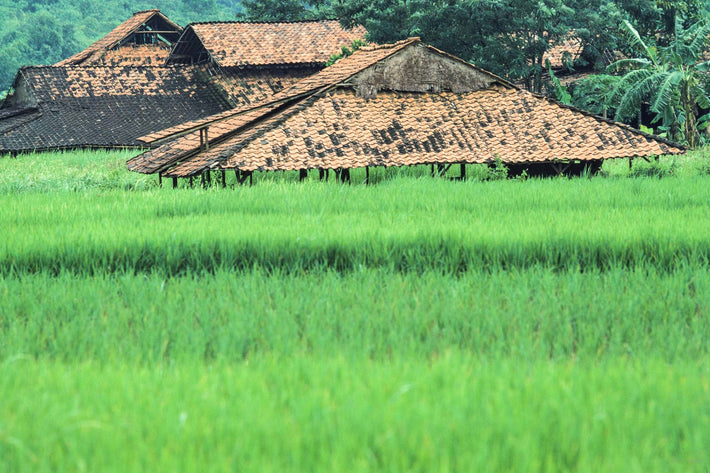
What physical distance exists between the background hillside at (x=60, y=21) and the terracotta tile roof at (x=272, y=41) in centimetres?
1213

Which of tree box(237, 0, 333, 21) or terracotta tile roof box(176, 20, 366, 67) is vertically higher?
tree box(237, 0, 333, 21)

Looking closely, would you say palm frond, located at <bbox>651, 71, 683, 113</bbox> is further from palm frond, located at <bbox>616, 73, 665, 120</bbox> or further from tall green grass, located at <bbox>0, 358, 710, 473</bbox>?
tall green grass, located at <bbox>0, 358, 710, 473</bbox>

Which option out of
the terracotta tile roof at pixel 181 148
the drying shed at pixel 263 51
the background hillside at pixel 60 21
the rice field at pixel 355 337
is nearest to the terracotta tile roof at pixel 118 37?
the drying shed at pixel 263 51

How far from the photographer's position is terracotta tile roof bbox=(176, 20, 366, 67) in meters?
28.2

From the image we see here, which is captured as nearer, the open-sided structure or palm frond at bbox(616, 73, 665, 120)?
palm frond at bbox(616, 73, 665, 120)

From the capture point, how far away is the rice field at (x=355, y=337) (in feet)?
7.61

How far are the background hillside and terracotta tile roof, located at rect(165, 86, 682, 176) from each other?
26763 millimetres

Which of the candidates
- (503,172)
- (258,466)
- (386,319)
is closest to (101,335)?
(386,319)

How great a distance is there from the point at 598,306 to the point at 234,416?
2.50 meters

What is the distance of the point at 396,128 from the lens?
51.6 feet

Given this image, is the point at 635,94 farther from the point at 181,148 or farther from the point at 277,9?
the point at 277,9

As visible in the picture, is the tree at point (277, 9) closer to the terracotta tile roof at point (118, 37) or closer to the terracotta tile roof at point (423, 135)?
the terracotta tile roof at point (118, 37)

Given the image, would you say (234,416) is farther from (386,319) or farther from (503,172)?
(503,172)

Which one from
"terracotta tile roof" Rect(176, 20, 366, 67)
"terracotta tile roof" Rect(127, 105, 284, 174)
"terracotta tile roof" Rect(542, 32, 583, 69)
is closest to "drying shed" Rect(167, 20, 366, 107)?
"terracotta tile roof" Rect(176, 20, 366, 67)
